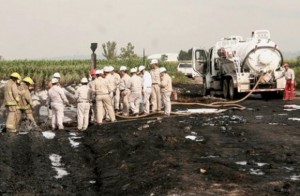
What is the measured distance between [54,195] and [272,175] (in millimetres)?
3707

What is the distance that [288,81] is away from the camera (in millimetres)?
25500

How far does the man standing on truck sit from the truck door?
507 centimetres

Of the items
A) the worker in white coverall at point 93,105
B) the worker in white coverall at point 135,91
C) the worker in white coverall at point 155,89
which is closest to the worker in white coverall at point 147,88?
the worker in white coverall at point 135,91

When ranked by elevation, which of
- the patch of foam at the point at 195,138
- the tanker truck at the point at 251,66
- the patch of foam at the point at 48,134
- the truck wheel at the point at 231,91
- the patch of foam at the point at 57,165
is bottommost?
the patch of foam at the point at 57,165

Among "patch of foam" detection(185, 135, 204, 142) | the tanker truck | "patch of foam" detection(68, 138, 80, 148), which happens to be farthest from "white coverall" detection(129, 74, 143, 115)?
the tanker truck

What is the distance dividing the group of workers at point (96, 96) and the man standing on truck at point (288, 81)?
669 cm

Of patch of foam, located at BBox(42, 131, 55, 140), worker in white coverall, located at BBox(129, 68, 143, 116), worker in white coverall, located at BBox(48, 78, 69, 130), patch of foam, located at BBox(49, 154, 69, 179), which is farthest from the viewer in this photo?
worker in white coverall, located at BBox(129, 68, 143, 116)

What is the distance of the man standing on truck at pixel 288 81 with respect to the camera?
25.4 metres

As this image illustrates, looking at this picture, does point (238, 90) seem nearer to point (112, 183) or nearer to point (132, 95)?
point (132, 95)

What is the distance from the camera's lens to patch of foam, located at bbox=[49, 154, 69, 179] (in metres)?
11.3

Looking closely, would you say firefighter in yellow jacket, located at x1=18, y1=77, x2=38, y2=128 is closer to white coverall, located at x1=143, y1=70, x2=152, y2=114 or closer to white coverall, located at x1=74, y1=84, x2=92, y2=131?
white coverall, located at x1=74, y1=84, x2=92, y2=131

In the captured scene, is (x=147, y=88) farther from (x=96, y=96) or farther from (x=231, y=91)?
(x=231, y=91)

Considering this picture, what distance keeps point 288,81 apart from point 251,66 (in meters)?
1.75

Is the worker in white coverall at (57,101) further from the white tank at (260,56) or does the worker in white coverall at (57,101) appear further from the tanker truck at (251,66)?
the white tank at (260,56)
